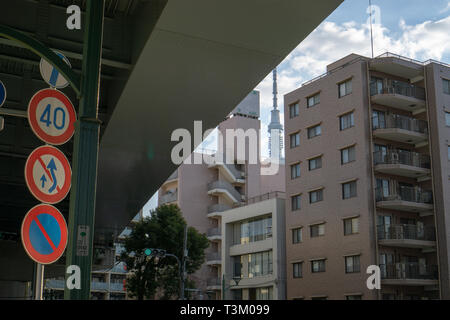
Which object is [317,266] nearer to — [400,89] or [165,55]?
[400,89]

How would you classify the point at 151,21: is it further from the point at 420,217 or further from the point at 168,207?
the point at 168,207

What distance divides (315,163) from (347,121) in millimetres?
4306

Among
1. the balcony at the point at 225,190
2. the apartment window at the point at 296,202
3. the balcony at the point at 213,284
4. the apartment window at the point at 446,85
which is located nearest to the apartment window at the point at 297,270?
the apartment window at the point at 296,202

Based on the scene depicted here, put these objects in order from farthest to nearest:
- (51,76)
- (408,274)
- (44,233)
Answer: (408,274) → (51,76) → (44,233)

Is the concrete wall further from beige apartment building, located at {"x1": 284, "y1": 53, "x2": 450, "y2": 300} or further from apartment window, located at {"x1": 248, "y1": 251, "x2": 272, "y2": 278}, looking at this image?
apartment window, located at {"x1": 248, "y1": 251, "x2": 272, "y2": 278}

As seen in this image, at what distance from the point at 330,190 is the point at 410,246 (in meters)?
6.81

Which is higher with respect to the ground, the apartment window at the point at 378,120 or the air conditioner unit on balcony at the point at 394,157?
the apartment window at the point at 378,120

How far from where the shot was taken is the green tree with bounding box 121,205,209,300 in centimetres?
4544

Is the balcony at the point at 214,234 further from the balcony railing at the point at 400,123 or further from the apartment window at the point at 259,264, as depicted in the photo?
the balcony railing at the point at 400,123

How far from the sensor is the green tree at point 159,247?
149 feet

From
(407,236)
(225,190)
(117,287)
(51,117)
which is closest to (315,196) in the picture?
(407,236)

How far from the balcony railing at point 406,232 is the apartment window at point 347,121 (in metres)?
7.73

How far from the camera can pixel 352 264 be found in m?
39.8

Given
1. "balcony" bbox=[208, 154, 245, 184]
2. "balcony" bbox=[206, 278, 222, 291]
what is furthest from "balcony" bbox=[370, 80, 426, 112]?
"balcony" bbox=[206, 278, 222, 291]
